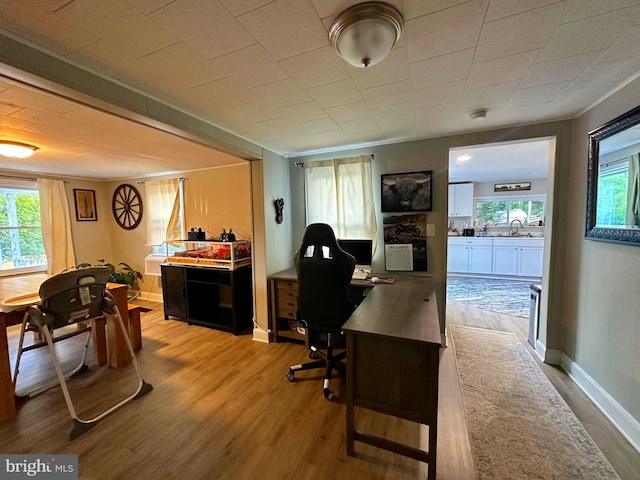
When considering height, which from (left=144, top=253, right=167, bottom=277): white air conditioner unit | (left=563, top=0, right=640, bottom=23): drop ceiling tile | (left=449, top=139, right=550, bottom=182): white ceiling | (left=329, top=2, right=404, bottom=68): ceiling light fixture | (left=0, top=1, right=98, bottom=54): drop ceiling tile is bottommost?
(left=144, top=253, right=167, bottom=277): white air conditioner unit

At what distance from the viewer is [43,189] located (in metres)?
4.09

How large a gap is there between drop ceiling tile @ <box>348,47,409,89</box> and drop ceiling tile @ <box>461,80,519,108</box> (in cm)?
61

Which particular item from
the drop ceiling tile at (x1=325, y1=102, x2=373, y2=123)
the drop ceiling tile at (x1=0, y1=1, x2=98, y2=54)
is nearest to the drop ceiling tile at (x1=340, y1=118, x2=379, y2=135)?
the drop ceiling tile at (x1=325, y1=102, x2=373, y2=123)

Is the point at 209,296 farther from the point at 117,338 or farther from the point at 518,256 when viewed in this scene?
the point at 518,256

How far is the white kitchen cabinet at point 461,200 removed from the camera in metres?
6.55

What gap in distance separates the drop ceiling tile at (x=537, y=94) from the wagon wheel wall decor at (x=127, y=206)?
18.2ft

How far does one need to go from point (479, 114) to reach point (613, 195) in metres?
1.13

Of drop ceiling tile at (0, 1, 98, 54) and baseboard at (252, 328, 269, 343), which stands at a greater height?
drop ceiling tile at (0, 1, 98, 54)

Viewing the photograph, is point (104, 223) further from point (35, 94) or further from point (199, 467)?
point (199, 467)

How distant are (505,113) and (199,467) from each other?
3.45 m

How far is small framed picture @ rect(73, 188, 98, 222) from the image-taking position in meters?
4.59

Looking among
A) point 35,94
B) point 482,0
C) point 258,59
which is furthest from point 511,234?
point 35,94

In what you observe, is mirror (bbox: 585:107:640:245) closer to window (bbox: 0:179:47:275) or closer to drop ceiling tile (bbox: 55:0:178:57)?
drop ceiling tile (bbox: 55:0:178:57)

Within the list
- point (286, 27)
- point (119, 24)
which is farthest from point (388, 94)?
point (119, 24)
